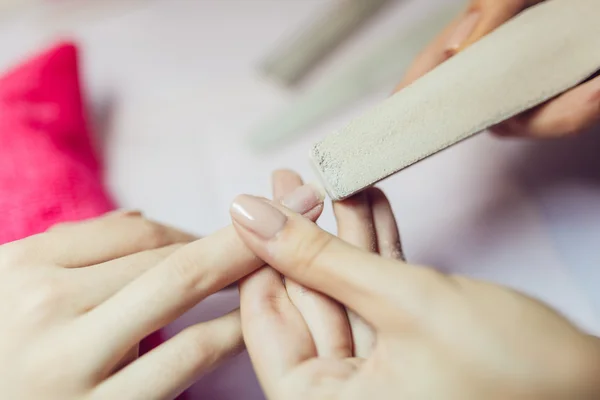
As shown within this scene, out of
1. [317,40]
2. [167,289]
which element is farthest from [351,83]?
[167,289]

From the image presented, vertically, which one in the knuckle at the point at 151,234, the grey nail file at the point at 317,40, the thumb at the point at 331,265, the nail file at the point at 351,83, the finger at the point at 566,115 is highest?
the grey nail file at the point at 317,40

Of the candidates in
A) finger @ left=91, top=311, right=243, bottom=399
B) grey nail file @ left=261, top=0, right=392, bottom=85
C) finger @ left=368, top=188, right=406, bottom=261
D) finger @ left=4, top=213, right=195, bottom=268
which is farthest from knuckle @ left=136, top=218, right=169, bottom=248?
grey nail file @ left=261, top=0, right=392, bottom=85

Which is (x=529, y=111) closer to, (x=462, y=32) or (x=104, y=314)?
(x=462, y=32)

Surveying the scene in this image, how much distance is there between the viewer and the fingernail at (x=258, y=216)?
0.43 meters

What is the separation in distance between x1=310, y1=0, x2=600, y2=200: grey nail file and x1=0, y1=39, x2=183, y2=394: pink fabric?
0.25 m

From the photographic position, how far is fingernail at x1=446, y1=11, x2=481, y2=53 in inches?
21.8

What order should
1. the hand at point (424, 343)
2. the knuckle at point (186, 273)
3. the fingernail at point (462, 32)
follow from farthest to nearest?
the fingernail at point (462, 32) < the knuckle at point (186, 273) < the hand at point (424, 343)

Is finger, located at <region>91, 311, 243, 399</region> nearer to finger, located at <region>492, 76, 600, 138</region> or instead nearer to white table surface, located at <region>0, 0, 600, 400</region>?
white table surface, located at <region>0, 0, 600, 400</region>

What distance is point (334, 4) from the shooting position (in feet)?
2.66

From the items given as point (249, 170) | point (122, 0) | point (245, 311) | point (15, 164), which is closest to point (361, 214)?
point (245, 311)

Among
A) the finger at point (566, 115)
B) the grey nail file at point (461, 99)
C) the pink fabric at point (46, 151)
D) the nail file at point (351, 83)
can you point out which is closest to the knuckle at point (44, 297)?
the pink fabric at point (46, 151)

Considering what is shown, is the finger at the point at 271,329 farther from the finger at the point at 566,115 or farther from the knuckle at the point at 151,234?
the finger at the point at 566,115

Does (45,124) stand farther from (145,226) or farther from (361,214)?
(361,214)

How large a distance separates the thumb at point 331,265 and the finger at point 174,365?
0.08 metres
